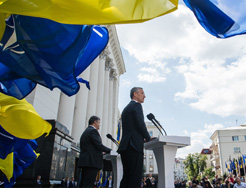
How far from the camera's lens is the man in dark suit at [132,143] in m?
3.13

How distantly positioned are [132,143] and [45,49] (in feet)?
5.57

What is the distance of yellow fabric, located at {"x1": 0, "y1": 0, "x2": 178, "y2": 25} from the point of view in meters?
1.79

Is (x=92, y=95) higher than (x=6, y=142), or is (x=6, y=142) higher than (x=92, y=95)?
(x=92, y=95)

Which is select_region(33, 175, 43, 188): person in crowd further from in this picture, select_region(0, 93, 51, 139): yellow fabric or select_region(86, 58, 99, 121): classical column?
select_region(86, 58, 99, 121): classical column

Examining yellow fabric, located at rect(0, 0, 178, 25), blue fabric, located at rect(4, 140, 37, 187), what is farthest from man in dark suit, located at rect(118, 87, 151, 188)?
blue fabric, located at rect(4, 140, 37, 187)

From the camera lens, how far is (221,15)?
83.3 inches

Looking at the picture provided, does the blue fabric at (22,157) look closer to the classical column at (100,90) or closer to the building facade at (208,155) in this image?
the classical column at (100,90)

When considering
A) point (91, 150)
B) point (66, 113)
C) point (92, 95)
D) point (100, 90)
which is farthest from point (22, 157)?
point (100, 90)

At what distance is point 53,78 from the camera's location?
2525mm

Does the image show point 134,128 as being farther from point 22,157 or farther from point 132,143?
point 22,157

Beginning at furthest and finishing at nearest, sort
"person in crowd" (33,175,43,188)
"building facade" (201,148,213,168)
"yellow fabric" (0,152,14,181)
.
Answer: "building facade" (201,148,213,168) < "person in crowd" (33,175,43,188) < "yellow fabric" (0,152,14,181)

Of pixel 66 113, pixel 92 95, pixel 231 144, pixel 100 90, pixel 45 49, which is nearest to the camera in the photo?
pixel 45 49

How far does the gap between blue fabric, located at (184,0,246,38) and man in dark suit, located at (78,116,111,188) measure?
2.95 metres

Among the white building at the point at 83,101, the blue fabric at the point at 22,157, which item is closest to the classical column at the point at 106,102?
the white building at the point at 83,101
